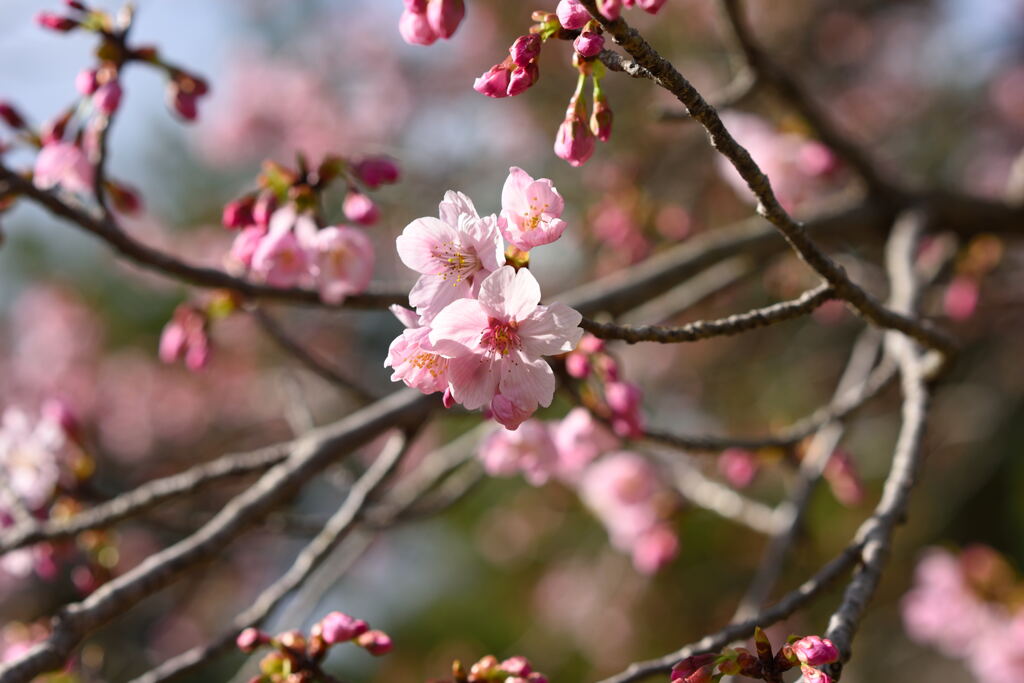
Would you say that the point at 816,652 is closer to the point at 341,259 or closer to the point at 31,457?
the point at 341,259

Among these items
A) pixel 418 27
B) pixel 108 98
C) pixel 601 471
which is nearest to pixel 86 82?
pixel 108 98

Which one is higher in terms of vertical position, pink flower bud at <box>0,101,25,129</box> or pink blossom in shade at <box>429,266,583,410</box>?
pink flower bud at <box>0,101,25,129</box>

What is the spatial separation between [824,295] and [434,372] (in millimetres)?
458

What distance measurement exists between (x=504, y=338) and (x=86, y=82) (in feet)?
3.05

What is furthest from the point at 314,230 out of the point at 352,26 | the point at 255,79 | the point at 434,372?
the point at 352,26

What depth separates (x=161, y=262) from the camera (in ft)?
4.31

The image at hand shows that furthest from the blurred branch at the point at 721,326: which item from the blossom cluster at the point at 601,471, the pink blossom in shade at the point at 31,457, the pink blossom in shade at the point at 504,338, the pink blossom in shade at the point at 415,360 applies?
the pink blossom in shade at the point at 31,457

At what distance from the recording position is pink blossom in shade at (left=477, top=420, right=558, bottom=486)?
165 centimetres

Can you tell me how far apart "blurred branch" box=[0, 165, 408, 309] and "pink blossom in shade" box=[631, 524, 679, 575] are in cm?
97

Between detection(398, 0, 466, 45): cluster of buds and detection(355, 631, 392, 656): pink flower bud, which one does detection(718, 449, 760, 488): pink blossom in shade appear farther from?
detection(398, 0, 466, 45): cluster of buds

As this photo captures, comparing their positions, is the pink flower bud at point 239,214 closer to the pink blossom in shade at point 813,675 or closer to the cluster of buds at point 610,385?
the cluster of buds at point 610,385

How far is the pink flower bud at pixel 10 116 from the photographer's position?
4.85ft

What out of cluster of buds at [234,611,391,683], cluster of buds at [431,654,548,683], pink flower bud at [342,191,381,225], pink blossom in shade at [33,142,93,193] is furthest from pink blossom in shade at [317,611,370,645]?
pink blossom in shade at [33,142,93,193]

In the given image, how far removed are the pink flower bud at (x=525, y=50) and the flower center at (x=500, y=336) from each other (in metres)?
0.27
